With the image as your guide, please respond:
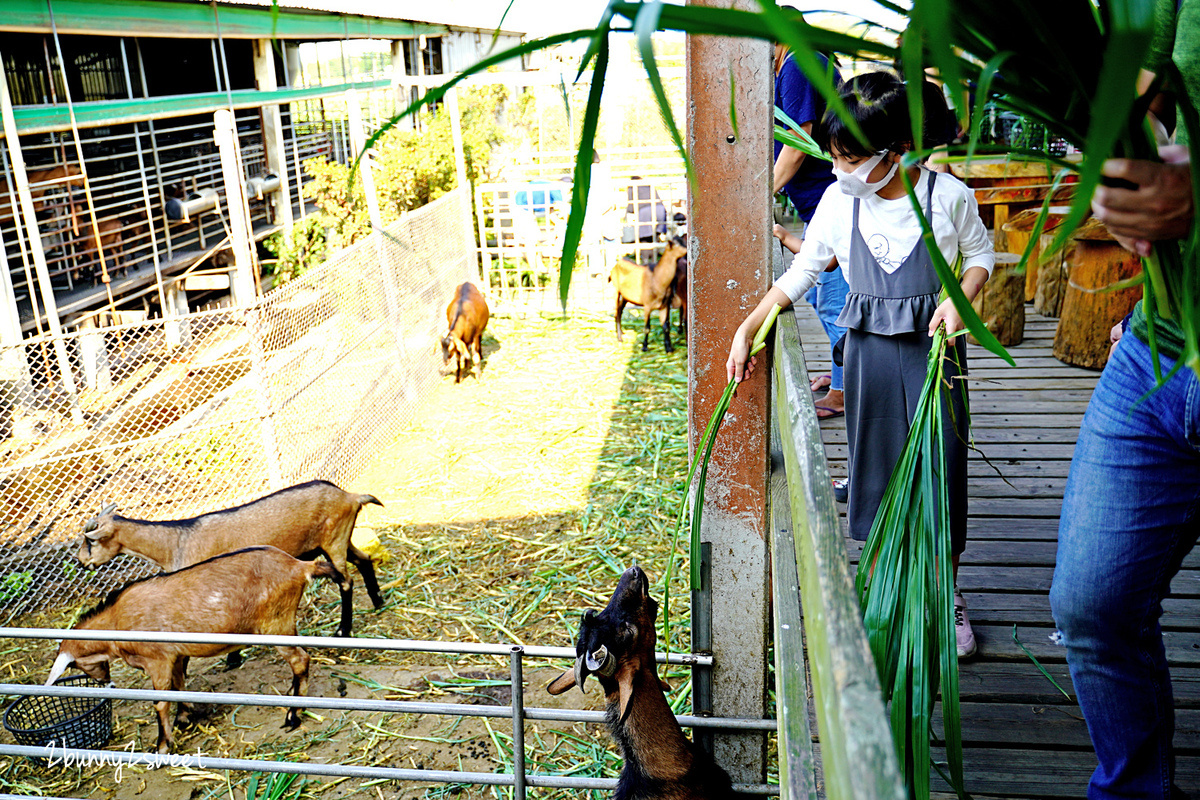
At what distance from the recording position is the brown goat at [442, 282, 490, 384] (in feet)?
30.6

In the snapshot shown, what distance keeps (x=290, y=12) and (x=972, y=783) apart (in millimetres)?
10944

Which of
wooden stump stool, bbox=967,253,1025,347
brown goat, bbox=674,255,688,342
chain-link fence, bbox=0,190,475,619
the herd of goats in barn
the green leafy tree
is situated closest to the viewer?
the herd of goats in barn

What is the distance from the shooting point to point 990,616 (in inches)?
123

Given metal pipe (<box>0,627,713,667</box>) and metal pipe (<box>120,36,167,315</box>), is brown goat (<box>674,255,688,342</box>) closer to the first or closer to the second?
metal pipe (<box>120,36,167,315</box>)

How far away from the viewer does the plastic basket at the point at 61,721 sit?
4.14 meters

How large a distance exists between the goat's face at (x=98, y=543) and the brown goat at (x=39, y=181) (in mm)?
4789

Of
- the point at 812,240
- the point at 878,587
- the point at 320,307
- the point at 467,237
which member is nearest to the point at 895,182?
the point at 812,240

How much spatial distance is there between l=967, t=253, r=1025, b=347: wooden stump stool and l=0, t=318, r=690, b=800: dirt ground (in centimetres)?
250

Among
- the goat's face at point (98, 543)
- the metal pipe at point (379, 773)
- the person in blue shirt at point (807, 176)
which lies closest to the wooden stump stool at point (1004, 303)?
the person in blue shirt at point (807, 176)

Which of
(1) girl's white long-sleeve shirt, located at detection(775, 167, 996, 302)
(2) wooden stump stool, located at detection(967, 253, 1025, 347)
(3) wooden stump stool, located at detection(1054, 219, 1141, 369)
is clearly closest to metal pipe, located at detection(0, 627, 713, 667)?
(1) girl's white long-sleeve shirt, located at detection(775, 167, 996, 302)

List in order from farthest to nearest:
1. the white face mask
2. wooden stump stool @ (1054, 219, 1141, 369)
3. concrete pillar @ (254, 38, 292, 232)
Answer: concrete pillar @ (254, 38, 292, 232) < wooden stump stool @ (1054, 219, 1141, 369) < the white face mask

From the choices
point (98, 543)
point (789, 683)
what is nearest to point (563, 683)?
point (789, 683)

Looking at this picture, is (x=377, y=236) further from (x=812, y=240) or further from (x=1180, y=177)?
(x=1180, y=177)

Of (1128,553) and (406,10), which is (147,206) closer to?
(406,10)
